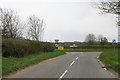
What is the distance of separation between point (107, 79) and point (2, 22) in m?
37.1

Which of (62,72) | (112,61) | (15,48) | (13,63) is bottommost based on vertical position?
(62,72)

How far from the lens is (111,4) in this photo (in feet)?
60.6

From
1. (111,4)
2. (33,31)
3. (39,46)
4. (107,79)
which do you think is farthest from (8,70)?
(33,31)

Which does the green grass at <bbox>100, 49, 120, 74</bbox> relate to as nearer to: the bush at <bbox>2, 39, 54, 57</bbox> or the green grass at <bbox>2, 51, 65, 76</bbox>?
the green grass at <bbox>2, 51, 65, 76</bbox>

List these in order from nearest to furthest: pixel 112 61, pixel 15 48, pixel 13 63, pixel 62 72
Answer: pixel 62 72 → pixel 13 63 → pixel 112 61 → pixel 15 48

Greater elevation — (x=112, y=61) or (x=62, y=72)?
(x=112, y=61)

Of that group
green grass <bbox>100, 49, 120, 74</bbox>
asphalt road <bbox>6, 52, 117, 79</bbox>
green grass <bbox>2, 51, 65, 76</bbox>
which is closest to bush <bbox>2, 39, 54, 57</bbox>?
green grass <bbox>2, 51, 65, 76</bbox>

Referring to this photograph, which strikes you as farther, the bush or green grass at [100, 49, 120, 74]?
the bush

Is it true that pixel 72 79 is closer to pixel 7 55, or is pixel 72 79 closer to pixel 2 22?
pixel 7 55

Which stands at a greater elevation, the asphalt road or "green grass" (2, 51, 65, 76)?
"green grass" (2, 51, 65, 76)

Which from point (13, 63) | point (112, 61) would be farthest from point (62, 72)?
point (112, 61)

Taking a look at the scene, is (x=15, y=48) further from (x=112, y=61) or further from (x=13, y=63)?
(x=112, y=61)

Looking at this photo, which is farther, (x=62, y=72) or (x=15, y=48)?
(x=15, y=48)

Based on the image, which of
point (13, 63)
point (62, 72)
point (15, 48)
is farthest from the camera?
point (15, 48)
